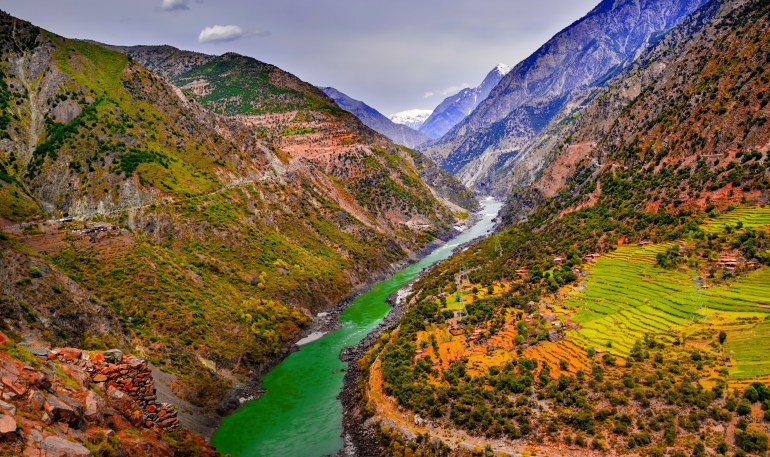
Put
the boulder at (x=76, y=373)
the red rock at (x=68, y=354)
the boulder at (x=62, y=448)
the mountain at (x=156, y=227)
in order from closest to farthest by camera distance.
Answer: the boulder at (x=62, y=448), the boulder at (x=76, y=373), the red rock at (x=68, y=354), the mountain at (x=156, y=227)

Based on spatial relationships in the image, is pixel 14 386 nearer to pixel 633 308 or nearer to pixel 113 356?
pixel 113 356

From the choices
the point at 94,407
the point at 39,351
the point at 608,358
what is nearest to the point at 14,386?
the point at 94,407

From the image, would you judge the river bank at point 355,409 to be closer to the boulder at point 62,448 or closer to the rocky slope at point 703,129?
the boulder at point 62,448

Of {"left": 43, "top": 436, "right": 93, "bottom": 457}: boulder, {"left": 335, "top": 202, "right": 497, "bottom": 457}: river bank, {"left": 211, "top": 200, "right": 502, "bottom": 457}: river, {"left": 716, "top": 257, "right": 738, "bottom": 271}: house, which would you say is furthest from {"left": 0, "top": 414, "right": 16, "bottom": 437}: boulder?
{"left": 716, "top": 257, "right": 738, "bottom": 271}: house

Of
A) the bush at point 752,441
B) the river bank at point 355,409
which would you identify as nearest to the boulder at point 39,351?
the river bank at point 355,409

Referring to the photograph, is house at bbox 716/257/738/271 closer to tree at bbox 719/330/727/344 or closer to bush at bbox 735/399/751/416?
tree at bbox 719/330/727/344

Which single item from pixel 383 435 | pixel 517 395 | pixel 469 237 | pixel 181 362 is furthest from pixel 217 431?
pixel 469 237
